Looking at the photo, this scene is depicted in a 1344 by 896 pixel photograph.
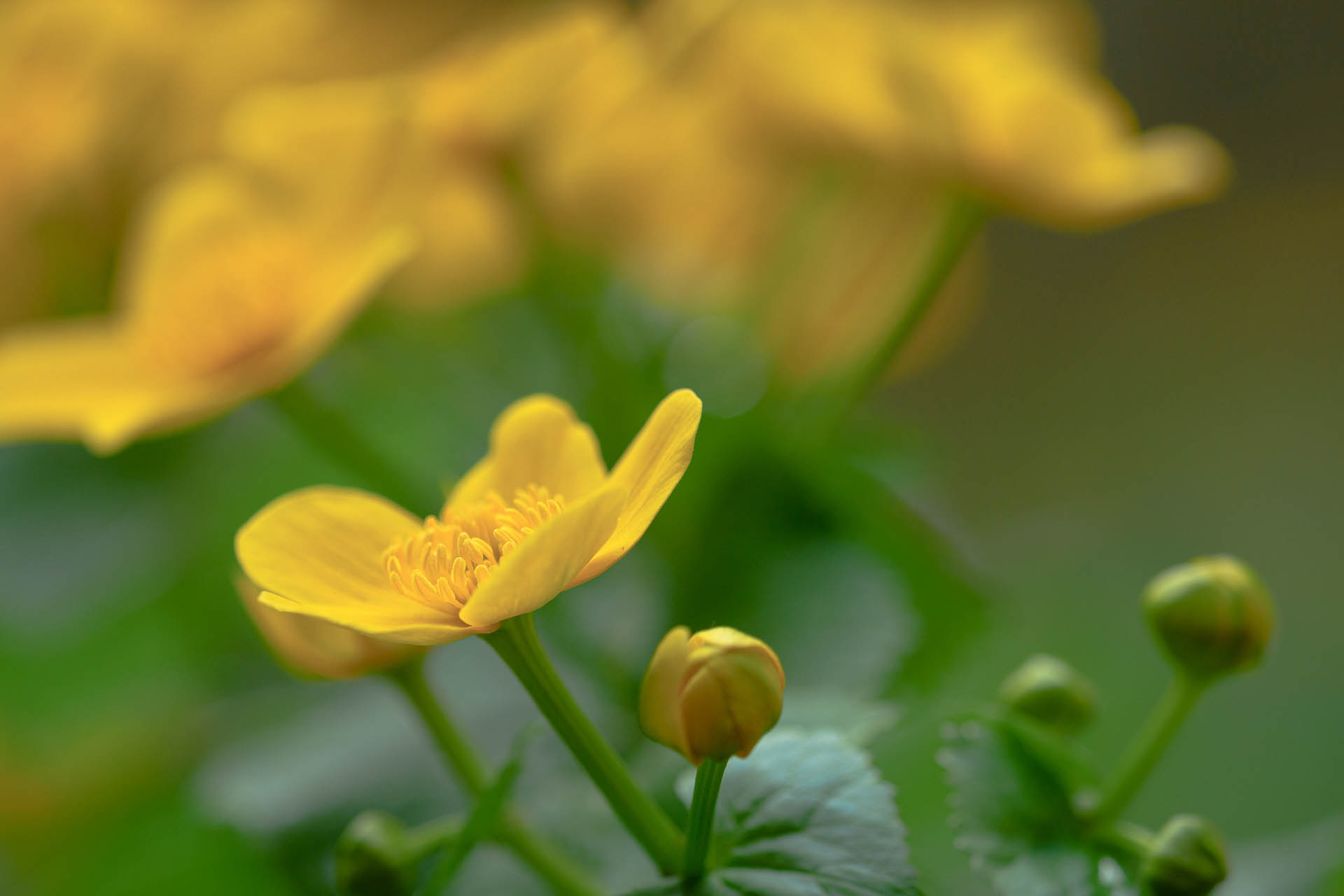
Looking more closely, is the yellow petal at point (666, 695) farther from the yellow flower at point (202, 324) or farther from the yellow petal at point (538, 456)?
the yellow flower at point (202, 324)

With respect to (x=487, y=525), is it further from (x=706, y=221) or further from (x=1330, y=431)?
(x=1330, y=431)

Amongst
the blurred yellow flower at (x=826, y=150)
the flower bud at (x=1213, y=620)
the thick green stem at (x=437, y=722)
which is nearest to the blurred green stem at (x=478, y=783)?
the thick green stem at (x=437, y=722)

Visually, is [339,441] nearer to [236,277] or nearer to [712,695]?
[236,277]

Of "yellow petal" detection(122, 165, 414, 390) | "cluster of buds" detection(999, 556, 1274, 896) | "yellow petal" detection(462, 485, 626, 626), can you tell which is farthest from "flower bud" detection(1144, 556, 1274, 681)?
"yellow petal" detection(122, 165, 414, 390)

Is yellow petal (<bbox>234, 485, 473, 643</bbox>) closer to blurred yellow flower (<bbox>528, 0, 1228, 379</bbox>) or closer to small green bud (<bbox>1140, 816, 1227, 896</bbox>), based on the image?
small green bud (<bbox>1140, 816, 1227, 896</bbox>)

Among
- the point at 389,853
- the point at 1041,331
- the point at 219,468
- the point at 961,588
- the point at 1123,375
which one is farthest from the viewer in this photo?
the point at 1041,331

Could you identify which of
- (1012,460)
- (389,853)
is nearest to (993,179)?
(389,853)

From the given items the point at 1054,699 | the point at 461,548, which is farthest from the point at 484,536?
the point at 1054,699
